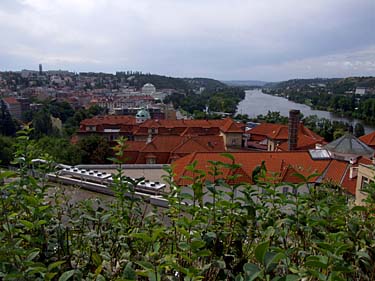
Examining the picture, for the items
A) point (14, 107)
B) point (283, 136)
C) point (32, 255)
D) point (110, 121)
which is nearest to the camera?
point (32, 255)

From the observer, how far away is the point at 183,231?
4.47 feet

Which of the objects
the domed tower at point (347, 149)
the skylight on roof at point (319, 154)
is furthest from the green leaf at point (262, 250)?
the domed tower at point (347, 149)

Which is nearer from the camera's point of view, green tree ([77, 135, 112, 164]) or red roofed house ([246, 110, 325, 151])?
red roofed house ([246, 110, 325, 151])

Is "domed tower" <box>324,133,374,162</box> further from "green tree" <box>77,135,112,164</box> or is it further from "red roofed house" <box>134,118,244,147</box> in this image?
"red roofed house" <box>134,118,244,147</box>

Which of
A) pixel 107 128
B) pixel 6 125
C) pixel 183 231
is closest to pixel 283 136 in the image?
pixel 107 128

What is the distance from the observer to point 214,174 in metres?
1.73

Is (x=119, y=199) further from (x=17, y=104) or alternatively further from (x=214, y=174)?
(x=17, y=104)

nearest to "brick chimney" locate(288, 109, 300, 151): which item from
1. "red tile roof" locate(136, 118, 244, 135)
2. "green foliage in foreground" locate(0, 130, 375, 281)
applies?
"red tile roof" locate(136, 118, 244, 135)

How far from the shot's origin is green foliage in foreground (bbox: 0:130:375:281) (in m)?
1.31

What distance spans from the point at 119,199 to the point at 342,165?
1309 centimetres

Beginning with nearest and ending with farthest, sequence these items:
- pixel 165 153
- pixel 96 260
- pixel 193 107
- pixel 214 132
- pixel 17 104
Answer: pixel 96 260, pixel 165 153, pixel 214 132, pixel 17 104, pixel 193 107

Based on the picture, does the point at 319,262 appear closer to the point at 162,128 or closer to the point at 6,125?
the point at 162,128

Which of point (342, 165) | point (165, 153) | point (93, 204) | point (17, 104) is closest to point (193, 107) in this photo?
point (17, 104)

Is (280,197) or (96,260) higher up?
(280,197)
